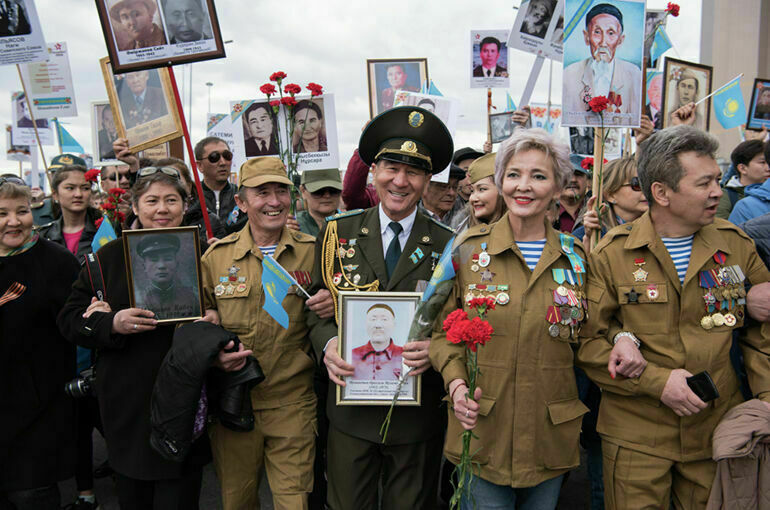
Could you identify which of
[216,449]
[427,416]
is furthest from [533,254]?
[216,449]

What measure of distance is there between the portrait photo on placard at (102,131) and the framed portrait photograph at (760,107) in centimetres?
790

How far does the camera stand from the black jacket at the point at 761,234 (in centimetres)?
281

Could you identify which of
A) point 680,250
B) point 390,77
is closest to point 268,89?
point 390,77

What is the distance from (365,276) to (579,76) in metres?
1.99

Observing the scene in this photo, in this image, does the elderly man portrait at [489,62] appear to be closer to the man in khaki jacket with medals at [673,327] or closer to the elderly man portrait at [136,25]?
the elderly man portrait at [136,25]

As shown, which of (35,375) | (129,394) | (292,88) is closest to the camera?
(129,394)

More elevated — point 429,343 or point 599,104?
point 599,104

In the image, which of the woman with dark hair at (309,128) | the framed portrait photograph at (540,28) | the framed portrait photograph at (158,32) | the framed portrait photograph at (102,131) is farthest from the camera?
the framed portrait photograph at (102,131)

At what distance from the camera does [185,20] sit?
371 centimetres

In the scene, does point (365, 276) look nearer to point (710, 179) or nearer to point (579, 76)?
point (710, 179)

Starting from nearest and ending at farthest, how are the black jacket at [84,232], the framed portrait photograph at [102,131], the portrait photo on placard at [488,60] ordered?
the black jacket at [84,232] < the framed portrait photograph at [102,131] < the portrait photo on placard at [488,60]

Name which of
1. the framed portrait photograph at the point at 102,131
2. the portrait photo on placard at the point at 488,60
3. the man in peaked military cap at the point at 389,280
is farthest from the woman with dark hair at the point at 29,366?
the portrait photo on placard at the point at 488,60

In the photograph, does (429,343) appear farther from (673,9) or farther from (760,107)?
(760,107)

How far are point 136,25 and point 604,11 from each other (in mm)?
3108
